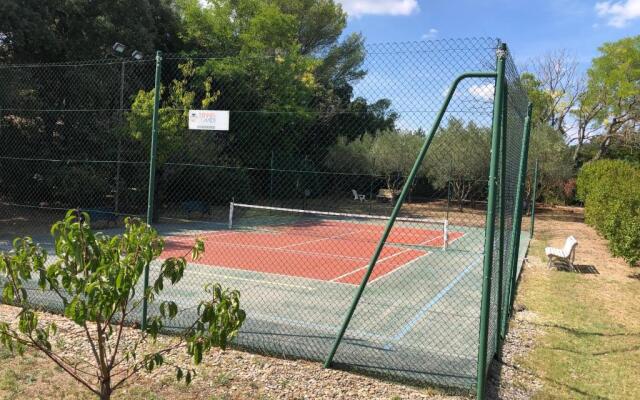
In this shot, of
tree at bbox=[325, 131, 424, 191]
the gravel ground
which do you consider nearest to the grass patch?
the gravel ground

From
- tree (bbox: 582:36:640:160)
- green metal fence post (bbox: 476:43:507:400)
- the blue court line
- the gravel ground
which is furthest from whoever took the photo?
tree (bbox: 582:36:640:160)

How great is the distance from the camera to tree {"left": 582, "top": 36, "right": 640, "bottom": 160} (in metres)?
39.3

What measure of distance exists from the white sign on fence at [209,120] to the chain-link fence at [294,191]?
95mm

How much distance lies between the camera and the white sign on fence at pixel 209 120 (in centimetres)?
525

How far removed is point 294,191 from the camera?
14.6 m

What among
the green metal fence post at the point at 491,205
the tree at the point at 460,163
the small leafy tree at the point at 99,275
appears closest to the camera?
the small leafy tree at the point at 99,275

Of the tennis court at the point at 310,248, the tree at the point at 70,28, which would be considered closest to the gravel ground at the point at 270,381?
the tennis court at the point at 310,248

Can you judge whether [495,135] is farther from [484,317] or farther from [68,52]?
[68,52]

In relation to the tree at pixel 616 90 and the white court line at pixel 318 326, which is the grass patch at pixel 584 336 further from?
the tree at pixel 616 90

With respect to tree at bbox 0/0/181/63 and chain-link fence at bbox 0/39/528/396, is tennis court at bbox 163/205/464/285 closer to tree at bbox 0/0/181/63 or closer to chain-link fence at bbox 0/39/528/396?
chain-link fence at bbox 0/39/528/396

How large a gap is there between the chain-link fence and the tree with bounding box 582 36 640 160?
82.6 feet

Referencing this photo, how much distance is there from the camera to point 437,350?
18.9 feet

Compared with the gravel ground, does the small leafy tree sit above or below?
above

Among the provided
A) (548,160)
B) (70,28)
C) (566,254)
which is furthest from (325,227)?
(548,160)
